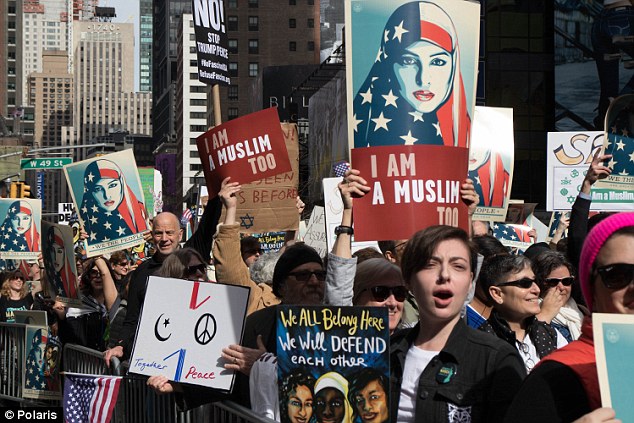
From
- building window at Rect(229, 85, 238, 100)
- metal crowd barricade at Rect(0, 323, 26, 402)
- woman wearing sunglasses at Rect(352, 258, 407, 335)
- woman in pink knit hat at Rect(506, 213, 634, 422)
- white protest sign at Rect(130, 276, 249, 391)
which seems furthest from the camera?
building window at Rect(229, 85, 238, 100)

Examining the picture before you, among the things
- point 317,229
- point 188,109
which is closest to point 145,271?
point 317,229

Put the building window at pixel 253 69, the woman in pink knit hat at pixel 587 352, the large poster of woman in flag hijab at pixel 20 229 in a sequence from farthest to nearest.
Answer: the building window at pixel 253 69, the large poster of woman in flag hijab at pixel 20 229, the woman in pink knit hat at pixel 587 352

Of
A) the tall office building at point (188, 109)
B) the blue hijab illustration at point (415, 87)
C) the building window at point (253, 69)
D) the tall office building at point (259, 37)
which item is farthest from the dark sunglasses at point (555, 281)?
the tall office building at point (188, 109)

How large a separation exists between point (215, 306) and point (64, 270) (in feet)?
16.9

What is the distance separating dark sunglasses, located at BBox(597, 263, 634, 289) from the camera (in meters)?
2.83

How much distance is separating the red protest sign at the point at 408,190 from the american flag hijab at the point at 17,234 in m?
15.0

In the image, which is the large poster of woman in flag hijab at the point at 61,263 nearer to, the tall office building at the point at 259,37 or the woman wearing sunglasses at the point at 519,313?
the woman wearing sunglasses at the point at 519,313

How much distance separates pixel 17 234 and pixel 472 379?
1711cm

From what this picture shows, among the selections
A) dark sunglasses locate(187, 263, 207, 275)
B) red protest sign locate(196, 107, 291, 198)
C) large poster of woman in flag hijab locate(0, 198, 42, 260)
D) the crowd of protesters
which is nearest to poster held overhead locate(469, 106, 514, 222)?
the crowd of protesters

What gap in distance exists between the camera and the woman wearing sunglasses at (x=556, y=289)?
5.99 metres

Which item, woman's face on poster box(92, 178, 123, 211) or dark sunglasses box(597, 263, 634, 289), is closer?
dark sunglasses box(597, 263, 634, 289)

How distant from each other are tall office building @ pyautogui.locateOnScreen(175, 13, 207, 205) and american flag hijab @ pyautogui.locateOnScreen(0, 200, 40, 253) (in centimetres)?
12968

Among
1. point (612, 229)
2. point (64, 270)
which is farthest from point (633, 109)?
point (612, 229)

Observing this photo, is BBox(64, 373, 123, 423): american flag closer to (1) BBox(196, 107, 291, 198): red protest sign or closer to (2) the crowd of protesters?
(2) the crowd of protesters
